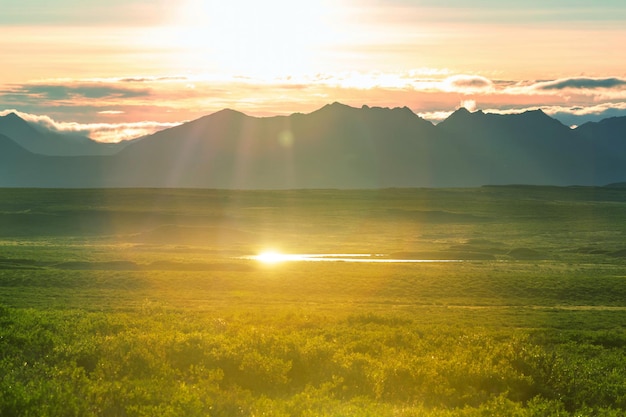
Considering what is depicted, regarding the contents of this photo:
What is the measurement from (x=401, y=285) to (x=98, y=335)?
4312cm

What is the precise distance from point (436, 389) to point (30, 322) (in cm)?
1966

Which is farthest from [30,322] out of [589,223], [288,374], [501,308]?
[589,223]

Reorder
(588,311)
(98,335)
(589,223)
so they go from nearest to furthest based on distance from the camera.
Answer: (98,335)
(588,311)
(589,223)

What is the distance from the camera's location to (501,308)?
5738 cm

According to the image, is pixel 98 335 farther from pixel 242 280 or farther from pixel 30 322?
pixel 242 280

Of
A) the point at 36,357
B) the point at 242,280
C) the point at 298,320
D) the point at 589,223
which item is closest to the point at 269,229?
the point at 589,223

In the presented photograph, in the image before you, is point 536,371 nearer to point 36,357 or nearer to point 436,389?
point 436,389

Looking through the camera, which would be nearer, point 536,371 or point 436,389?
point 436,389

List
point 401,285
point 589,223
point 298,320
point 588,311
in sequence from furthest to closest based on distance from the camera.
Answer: point 589,223, point 401,285, point 588,311, point 298,320

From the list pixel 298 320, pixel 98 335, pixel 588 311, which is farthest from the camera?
pixel 588 311

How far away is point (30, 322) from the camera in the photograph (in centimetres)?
3372

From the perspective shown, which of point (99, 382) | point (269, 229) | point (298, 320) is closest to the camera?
point (99, 382)

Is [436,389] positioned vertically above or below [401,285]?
above

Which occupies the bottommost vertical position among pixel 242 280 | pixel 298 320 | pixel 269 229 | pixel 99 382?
pixel 269 229
